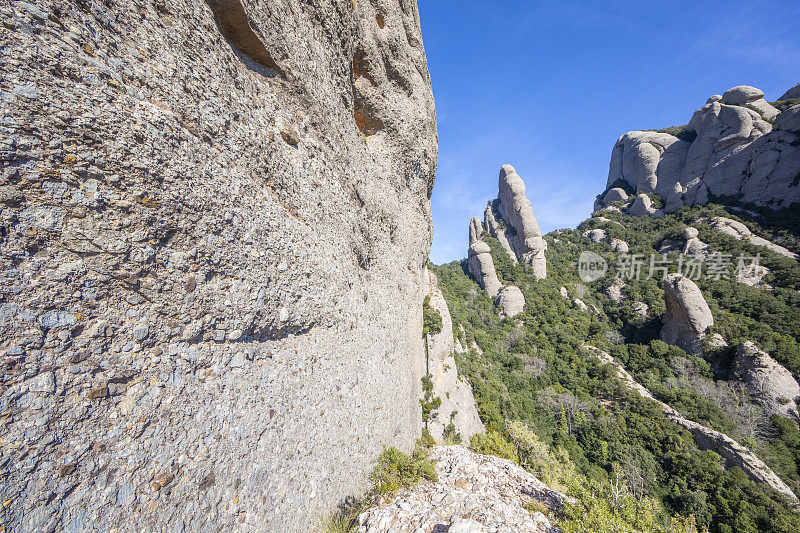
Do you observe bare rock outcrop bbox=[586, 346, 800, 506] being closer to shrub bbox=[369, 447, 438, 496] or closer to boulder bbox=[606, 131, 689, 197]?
shrub bbox=[369, 447, 438, 496]

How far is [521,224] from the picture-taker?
41656 mm

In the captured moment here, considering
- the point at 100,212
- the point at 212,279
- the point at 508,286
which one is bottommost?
the point at 212,279

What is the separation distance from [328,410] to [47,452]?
353 cm

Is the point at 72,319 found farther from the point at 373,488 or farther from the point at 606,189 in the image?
the point at 606,189

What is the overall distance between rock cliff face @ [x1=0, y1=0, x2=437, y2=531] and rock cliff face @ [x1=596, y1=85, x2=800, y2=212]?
51.1m

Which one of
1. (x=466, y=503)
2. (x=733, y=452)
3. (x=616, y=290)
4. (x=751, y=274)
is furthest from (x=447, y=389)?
(x=751, y=274)

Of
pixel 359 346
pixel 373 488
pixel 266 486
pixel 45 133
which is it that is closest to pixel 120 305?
pixel 45 133

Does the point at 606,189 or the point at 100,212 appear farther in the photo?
the point at 606,189

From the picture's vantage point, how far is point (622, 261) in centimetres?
3619

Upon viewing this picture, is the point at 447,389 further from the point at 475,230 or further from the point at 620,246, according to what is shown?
the point at 620,246

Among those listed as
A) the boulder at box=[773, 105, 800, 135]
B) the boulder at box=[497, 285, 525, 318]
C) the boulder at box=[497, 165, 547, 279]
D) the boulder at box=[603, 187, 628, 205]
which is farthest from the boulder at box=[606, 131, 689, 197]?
the boulder at box=[497, 285, 525, 318]

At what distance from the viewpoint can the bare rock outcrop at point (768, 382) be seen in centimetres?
1819

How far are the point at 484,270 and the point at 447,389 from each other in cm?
2446

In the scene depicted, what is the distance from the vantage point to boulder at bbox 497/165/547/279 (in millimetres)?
38969
